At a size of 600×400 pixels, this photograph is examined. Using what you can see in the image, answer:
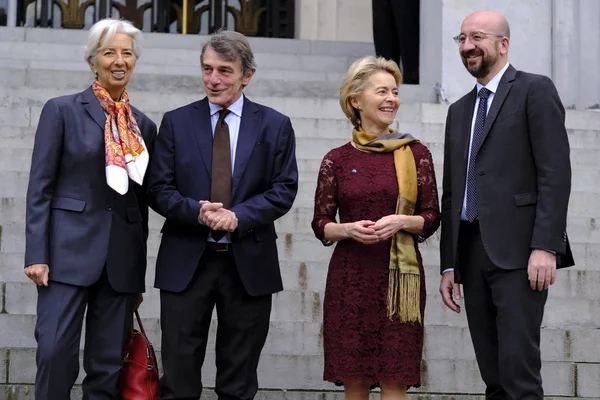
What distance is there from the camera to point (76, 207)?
5.04 meters

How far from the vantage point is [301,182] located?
26.5 ft

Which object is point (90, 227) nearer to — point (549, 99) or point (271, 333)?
point (271, 333)

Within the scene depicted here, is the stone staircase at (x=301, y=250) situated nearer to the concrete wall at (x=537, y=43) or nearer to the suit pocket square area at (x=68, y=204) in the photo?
the concrete wall at (x=537, y=43)

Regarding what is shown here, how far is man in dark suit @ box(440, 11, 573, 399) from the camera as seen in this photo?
4746 mm

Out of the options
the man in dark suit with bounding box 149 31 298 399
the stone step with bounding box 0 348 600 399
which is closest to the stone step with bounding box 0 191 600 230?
the stone step with bounding box 0 348 600 399

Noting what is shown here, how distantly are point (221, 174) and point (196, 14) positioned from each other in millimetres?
8739

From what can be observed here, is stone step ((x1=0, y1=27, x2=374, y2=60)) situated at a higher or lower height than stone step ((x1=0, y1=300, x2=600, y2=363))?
higher

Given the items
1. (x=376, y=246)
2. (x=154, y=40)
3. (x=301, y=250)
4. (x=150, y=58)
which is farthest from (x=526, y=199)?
(x=154, y=40)

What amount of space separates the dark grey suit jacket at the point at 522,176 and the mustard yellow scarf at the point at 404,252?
219 millimetres

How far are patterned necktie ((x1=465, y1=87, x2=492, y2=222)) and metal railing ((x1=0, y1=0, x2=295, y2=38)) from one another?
28.4ft

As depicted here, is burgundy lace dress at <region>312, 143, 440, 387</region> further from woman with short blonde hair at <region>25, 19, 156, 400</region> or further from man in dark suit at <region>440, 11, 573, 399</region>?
woman with short blonde hair at <region>25, 19, 156, 400</region>

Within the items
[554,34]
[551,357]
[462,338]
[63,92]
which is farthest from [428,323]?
[554,34]

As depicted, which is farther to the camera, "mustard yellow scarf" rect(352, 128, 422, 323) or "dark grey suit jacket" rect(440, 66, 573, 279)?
"mustard yellow scarf" rect(352, 128, 422, 323)

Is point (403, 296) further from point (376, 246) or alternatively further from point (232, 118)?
point (232, 118)
